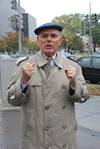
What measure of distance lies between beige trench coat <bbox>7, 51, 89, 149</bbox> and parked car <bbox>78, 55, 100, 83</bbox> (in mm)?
9997

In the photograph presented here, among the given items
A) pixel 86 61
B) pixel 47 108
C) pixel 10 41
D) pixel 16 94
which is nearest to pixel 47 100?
pixel 47 108

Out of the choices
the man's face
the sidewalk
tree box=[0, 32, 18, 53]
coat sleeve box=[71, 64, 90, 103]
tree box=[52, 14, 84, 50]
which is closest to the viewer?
coat sleeve box=[71, 64, 90, 103]

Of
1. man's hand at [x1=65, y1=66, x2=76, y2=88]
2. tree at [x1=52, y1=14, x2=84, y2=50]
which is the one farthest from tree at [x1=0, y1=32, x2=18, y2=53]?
man's hand at [x1=65, y1=66, x2=76, y2=88]

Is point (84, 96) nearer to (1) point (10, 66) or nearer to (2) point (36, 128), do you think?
(2) point (36, 128)

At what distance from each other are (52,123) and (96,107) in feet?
17.4

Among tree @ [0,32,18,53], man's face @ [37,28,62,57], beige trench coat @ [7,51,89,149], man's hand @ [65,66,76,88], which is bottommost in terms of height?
beige trench coat @ [7,51,89,149]

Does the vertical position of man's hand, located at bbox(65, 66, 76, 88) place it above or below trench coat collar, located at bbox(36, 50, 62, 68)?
below

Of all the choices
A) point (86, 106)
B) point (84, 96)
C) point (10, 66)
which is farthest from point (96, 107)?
point (84, 96)

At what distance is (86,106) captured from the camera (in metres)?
7.14

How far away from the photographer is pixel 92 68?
11.9 metres

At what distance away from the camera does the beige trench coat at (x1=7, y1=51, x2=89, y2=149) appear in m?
1.88

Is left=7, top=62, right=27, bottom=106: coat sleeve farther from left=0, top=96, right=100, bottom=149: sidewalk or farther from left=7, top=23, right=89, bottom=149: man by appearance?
left=0, top=96, right=100, bottom=149: sidewalk

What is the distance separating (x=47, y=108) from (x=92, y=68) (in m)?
10.3

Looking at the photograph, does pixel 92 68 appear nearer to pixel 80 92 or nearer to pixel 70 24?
pixel 80 92
